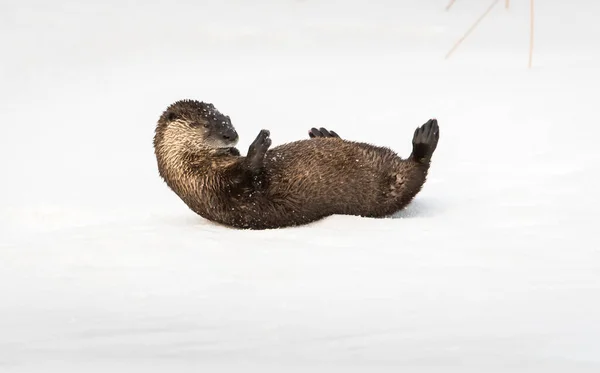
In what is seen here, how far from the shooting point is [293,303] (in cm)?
392

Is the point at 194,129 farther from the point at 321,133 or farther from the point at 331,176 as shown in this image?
the point at 321,133

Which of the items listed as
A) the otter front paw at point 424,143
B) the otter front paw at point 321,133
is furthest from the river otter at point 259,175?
the otter front paw at point 321,133

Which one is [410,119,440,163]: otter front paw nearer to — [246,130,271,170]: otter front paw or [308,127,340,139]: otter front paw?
[308,127,340,139]: otter front paw

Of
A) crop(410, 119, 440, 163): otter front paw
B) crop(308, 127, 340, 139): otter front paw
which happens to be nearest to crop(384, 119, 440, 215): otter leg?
crop(410, 119, 440, 163): otter front paw

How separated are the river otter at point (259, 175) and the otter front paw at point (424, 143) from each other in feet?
0.85

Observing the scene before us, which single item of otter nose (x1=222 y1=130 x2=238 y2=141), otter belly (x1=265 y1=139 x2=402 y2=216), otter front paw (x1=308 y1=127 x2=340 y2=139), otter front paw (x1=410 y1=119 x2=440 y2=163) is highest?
otter front paw (x1=308 y1=127 x2=340 y2=139)

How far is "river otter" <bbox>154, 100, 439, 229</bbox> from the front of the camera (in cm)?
505

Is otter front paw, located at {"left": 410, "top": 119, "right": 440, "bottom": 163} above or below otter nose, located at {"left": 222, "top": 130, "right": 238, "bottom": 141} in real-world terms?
below

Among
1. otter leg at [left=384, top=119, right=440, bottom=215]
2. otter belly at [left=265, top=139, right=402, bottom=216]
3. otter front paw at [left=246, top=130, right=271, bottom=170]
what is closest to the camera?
otter front paw at [left=246, top=130, right=271, bottom=170]

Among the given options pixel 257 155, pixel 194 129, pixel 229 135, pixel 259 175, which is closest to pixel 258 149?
pixel 257 155

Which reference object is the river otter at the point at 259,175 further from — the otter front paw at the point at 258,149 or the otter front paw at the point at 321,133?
the otter front paw at the point at 321,133
